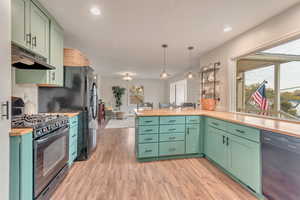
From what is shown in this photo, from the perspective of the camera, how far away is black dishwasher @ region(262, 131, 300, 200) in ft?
4.48

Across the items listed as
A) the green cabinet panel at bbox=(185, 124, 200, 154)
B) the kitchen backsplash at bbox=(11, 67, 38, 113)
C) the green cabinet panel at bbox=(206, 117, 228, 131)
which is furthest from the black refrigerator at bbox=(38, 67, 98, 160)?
the green cabinet panel at bbox=(206, 117, 228, 131)

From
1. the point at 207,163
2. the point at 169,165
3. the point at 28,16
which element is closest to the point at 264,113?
the point at 207,163

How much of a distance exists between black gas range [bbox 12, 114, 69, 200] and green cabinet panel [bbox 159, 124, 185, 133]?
1.63 meters

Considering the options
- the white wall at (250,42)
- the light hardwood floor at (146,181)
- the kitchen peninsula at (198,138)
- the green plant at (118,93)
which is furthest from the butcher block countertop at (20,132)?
the green plant at (118,93)

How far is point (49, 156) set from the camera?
1676 mm

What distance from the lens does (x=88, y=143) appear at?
2775mm

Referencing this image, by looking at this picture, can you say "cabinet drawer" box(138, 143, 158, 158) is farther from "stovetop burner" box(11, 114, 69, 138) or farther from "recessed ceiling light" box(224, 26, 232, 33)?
"recessed ceiling light" box(224, 26, 232, 33)

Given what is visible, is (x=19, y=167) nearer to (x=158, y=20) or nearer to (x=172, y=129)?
(x=172, y=129)

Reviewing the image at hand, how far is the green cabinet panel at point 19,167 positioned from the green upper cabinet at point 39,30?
49.9 inches

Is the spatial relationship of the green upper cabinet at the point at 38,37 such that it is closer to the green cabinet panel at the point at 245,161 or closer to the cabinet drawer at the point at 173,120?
the cabinet drawer at the point at 173,120

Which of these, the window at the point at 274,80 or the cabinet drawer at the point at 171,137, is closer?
the window at the point at 274,80

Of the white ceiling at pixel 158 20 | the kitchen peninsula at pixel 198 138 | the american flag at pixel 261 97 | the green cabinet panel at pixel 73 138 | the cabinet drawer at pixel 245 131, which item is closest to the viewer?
the cabinet drawer at pixel 245 131

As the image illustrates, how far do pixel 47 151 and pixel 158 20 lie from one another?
7.88 feet

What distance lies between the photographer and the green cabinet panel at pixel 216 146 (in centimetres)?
226
